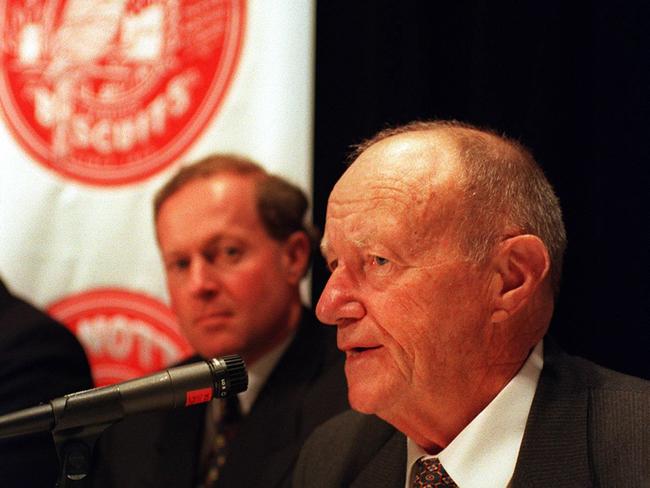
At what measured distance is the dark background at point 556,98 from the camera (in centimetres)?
238

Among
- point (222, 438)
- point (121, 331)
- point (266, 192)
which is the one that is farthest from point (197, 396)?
point (121, 331)

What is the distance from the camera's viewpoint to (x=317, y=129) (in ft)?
9.04

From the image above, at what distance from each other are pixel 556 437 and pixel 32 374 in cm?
154

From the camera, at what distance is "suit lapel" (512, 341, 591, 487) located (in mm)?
1623

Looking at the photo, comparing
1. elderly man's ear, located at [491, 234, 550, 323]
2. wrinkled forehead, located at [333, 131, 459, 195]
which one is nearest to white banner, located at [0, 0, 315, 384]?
wrinkled forehead, located at [333, 131, 459, 195]

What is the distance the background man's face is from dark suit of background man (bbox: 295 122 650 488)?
2.94 ft

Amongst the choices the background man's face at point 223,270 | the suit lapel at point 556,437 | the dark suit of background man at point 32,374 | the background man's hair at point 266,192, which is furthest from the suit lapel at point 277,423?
the suit lapel at point 556,437

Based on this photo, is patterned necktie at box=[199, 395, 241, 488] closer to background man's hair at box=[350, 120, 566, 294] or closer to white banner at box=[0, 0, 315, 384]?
white banner at box=[0, 0, 315, 384]

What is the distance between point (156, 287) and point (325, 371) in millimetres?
651

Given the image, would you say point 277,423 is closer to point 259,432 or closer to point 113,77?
point 259,432

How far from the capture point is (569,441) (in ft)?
5.47

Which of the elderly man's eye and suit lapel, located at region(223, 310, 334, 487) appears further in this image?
suit lapel, located at region(223, 310, 334, 487)

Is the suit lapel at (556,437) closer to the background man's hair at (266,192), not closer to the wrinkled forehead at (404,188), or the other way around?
the wrinkled forehead at (404,188)

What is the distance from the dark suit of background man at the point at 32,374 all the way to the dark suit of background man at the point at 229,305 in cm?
27
